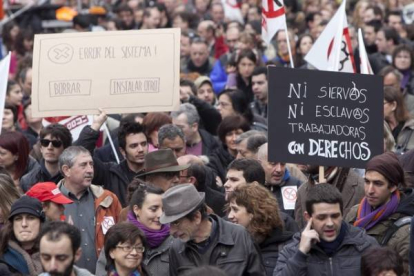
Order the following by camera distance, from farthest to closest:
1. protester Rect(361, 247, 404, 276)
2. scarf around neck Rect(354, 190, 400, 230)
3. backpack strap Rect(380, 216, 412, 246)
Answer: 1. scarf around neck Rect(354, 190, 400, 230)
2. backpack strap Rect(380, 216, 412, 246)
3. protester Rect(361, 247, 404, 276)

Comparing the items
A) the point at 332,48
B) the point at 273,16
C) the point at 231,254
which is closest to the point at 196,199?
the point at 231,254

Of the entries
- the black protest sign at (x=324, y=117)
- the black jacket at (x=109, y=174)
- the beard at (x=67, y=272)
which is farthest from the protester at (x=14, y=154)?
the beard at (x=67, y=272)

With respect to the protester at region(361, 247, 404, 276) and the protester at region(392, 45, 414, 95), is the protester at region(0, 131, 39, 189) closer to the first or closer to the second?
the protester at region(361, 247, 404, 276)

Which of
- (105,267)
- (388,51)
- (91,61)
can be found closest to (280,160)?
(105,267)

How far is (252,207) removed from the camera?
9.33 metres

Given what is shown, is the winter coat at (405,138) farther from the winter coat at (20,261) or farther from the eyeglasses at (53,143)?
the winter coat at (20,261)

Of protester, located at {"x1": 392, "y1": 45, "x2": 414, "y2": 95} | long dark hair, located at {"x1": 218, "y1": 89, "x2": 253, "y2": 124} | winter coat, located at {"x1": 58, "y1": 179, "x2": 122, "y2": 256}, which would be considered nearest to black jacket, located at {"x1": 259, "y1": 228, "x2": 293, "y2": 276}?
winter coat, located at {"x1": 58, "y1": 179, "x2": 122, "y2": 256}

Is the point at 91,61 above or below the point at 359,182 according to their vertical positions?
above

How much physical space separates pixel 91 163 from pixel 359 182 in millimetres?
2094

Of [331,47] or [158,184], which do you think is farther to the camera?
[331,47]

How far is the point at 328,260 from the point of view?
8742 mm

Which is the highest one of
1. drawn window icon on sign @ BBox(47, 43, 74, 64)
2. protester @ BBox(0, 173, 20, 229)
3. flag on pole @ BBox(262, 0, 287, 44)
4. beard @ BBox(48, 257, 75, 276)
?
flag on pole @ BBox(262, 0, 287, 44)

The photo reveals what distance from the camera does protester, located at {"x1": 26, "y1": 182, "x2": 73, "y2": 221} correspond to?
32.8 feet

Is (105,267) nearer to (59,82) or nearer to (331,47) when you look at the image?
(59,82)
